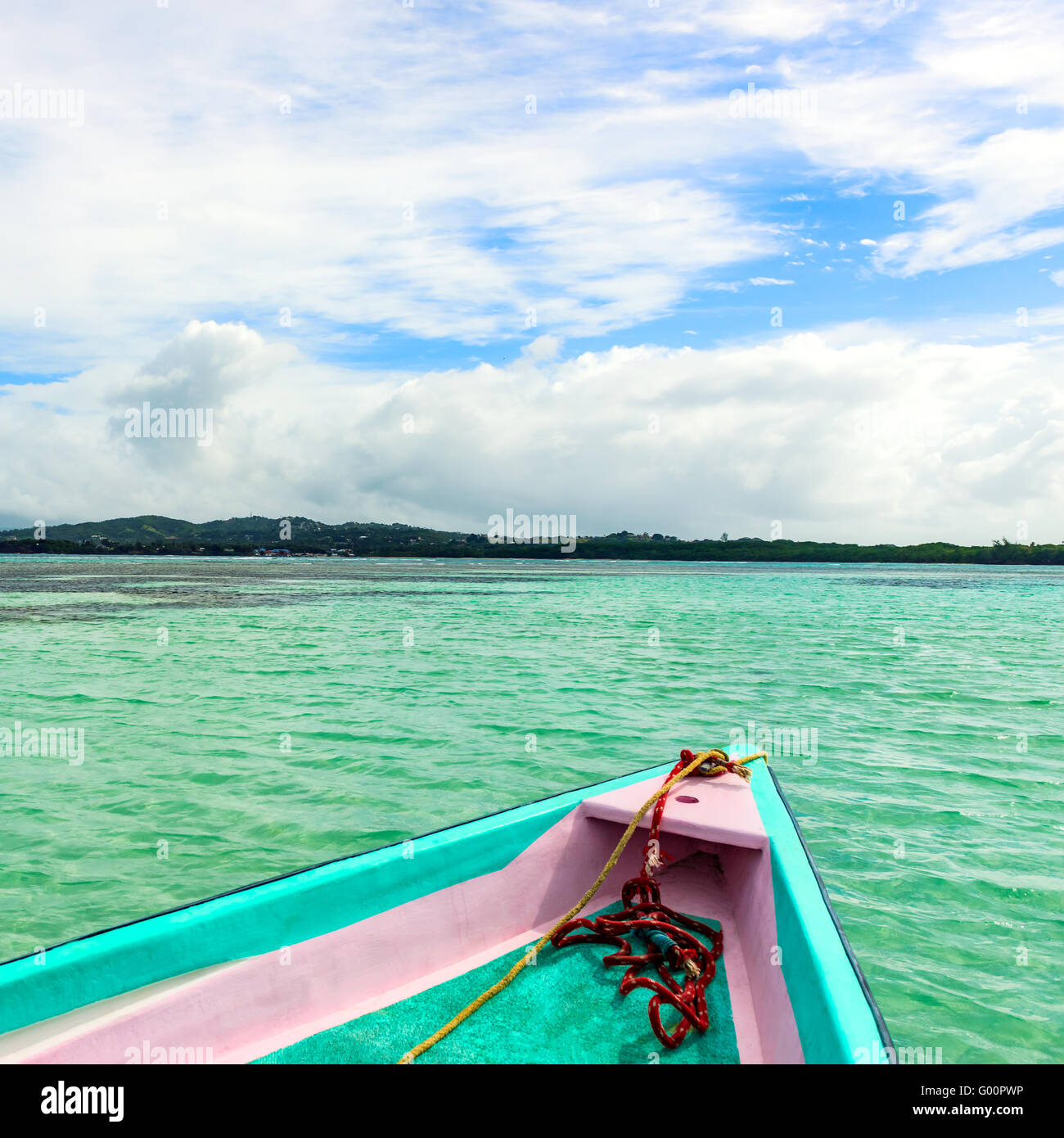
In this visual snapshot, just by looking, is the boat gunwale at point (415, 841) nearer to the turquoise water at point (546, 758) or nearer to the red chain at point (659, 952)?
the red chain at point (659, 952)

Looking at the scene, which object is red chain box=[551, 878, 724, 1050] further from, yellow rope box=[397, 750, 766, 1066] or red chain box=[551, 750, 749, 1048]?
yellow rope box=[397, 750, 766, 1066]

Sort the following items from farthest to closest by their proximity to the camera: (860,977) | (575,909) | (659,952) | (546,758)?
(546,758) → (575,909) → (659,952) → (860,977)

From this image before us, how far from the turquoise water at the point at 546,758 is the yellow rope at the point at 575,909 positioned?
1.64 metres

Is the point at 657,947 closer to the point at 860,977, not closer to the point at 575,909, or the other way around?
the point at 575,909

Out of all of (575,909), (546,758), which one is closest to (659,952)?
(575,909)

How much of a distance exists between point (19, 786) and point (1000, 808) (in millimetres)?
11406

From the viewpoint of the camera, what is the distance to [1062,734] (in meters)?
11.6

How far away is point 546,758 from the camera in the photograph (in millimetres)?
10555

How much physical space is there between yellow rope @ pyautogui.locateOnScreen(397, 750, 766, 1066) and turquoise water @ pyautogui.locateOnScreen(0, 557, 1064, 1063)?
164cm

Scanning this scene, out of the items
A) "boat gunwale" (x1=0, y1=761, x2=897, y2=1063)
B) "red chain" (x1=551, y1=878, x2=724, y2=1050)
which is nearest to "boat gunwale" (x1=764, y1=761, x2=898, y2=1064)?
"boat gunwale" (x1=0, y1=761, x2=897, y2=1063)

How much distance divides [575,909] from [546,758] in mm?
6133

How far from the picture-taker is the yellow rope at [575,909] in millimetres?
3497

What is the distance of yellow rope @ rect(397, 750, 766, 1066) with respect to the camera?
11.5ft

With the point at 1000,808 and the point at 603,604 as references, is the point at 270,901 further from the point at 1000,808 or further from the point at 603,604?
the point at 603,604
